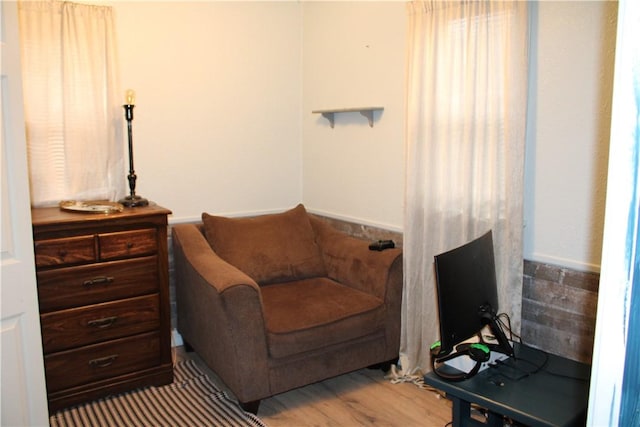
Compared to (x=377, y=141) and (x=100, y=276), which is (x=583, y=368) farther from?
(x=100, y=276)

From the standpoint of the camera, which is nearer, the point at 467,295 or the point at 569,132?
the point at 467,295

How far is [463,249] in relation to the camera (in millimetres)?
1794

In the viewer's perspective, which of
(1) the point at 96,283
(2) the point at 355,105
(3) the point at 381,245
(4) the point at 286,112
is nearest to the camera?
(1) the point at 96,283

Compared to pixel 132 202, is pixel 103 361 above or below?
below

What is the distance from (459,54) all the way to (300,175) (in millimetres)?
1613

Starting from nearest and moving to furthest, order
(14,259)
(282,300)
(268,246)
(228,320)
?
(14,259) → (228,320) → (282,300) → (268,246)

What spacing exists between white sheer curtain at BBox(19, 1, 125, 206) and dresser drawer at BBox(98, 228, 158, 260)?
489mm

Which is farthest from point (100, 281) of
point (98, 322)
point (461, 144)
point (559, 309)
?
point (559, 309)

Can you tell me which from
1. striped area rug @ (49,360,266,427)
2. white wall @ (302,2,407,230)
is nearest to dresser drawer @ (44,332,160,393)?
striped area rug @ (49,360,266,427)

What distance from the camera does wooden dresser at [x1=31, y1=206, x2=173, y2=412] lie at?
2391 millimetres

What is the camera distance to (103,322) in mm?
2537

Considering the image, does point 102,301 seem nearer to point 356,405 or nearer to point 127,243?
point 127,243

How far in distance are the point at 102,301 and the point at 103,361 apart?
31 cm

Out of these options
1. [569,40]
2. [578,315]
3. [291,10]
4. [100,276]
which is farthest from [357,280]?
[291,10]
